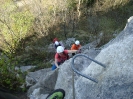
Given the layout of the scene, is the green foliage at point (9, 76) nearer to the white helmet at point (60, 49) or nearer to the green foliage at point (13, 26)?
the white helmet at point (60, 49)

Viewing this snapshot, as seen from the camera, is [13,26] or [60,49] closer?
[60,49]

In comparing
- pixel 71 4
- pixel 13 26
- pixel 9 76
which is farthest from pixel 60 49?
pixel 71 4

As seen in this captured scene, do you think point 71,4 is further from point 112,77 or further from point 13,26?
point 112,77

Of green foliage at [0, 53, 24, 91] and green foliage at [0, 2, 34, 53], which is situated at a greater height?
green foliage at [0, 2, 34, 53]

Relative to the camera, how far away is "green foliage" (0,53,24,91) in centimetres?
812

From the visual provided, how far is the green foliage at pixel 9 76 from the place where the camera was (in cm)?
812

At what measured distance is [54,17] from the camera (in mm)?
21000

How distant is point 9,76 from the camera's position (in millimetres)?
8344

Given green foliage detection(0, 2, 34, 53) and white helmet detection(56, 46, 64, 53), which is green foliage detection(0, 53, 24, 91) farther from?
green foliage detection(0, 2, 34, 53)

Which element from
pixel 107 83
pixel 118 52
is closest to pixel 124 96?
pixel 107 83

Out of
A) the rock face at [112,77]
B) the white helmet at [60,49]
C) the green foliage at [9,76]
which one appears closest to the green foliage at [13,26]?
the green foliage at [9,76]

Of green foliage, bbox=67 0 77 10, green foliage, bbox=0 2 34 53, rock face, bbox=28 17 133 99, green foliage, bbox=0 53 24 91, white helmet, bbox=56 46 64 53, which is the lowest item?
rock face, bbox=28 17 133 99

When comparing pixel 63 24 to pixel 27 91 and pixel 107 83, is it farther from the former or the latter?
pixel 107 83

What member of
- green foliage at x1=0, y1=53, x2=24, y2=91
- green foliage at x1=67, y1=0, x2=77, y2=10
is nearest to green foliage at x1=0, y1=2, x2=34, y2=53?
green foliage at x1=67, y1=0, x2=77, y2=10
